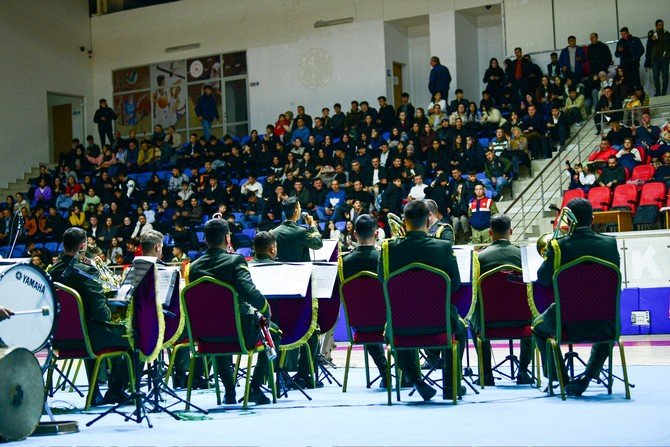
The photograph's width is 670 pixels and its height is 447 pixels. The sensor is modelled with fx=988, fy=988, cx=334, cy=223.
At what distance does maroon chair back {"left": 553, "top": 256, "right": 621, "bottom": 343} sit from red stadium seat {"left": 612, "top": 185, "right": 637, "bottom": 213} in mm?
9537

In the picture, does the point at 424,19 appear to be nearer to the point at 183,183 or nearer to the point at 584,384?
the point at 183,183

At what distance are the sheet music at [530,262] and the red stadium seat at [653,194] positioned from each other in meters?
8.77

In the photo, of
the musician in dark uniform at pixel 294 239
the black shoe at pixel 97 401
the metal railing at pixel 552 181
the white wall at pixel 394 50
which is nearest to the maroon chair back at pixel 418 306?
the musician in dark uniform at pixel 294 239

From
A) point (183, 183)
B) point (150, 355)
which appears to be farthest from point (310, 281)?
point (183, 183)

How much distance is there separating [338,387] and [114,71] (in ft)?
76.8

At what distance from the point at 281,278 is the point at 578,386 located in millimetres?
2646

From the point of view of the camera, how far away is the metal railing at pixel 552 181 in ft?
61.7

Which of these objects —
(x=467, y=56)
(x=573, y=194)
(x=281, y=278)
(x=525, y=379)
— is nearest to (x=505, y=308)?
(x=525, y=379)

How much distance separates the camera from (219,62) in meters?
29.3

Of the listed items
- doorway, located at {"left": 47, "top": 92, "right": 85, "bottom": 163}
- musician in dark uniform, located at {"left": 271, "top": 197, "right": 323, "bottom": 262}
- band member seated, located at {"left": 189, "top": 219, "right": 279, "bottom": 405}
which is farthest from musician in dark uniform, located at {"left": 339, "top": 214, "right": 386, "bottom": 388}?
doorway, located at {"left": 47, "top": 92, "right": 85, "bottom": 163}

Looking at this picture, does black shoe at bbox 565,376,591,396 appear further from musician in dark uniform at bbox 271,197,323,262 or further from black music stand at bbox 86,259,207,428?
musician in dark uniform at bbox 271,197,323,262

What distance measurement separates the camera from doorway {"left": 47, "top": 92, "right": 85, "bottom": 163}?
30859 mm

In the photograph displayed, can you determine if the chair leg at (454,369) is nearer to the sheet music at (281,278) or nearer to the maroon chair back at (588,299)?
the maroon chair back at (588,299)

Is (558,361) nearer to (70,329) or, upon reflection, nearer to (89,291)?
(89,291)
